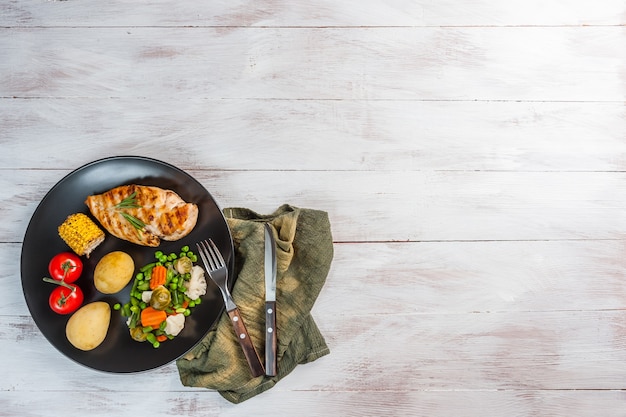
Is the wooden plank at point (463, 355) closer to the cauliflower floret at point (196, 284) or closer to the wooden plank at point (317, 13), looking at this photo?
the cauliflower floret at point (196, 284)

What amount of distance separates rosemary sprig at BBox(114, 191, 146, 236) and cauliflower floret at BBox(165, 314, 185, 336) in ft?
1.02

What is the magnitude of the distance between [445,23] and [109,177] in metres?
1.36

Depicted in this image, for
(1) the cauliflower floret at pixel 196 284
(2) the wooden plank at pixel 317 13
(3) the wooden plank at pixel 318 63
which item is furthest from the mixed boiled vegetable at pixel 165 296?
(2) the wooden plank at pixel 317 13

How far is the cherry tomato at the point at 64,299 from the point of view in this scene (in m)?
1.77

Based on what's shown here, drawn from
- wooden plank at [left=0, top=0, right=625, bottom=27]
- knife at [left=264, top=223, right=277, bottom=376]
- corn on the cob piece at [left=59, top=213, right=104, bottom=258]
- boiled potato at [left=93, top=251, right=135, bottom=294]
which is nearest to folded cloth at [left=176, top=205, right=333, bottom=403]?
knife at [left=264, top=223, right=277, bottom=376]

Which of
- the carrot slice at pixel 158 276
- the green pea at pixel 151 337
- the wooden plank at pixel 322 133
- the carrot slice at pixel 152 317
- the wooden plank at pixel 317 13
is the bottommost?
the green pea at pixel 151 337

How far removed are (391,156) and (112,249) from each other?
1062 mm

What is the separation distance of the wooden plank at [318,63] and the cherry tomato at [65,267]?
62cm

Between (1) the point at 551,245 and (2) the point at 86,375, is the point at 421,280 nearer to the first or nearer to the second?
(1) the point at 551,245

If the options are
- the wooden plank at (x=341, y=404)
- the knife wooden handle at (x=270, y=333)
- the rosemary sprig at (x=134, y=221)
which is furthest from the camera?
the wooden plank at (x=341, y=404)

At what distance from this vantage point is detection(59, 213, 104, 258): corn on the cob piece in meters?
1.78

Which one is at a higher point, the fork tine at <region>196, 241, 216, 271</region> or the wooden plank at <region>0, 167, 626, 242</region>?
the wooden plank at <region>0, 167, 626, 242</region>

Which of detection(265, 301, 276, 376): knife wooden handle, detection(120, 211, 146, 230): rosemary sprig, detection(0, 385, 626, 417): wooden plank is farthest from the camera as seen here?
detection(0, 385, 626, 417): wooden plank

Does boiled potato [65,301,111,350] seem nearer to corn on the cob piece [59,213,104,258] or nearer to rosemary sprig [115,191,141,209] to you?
corn on the cob piece [59,213,104,258]
